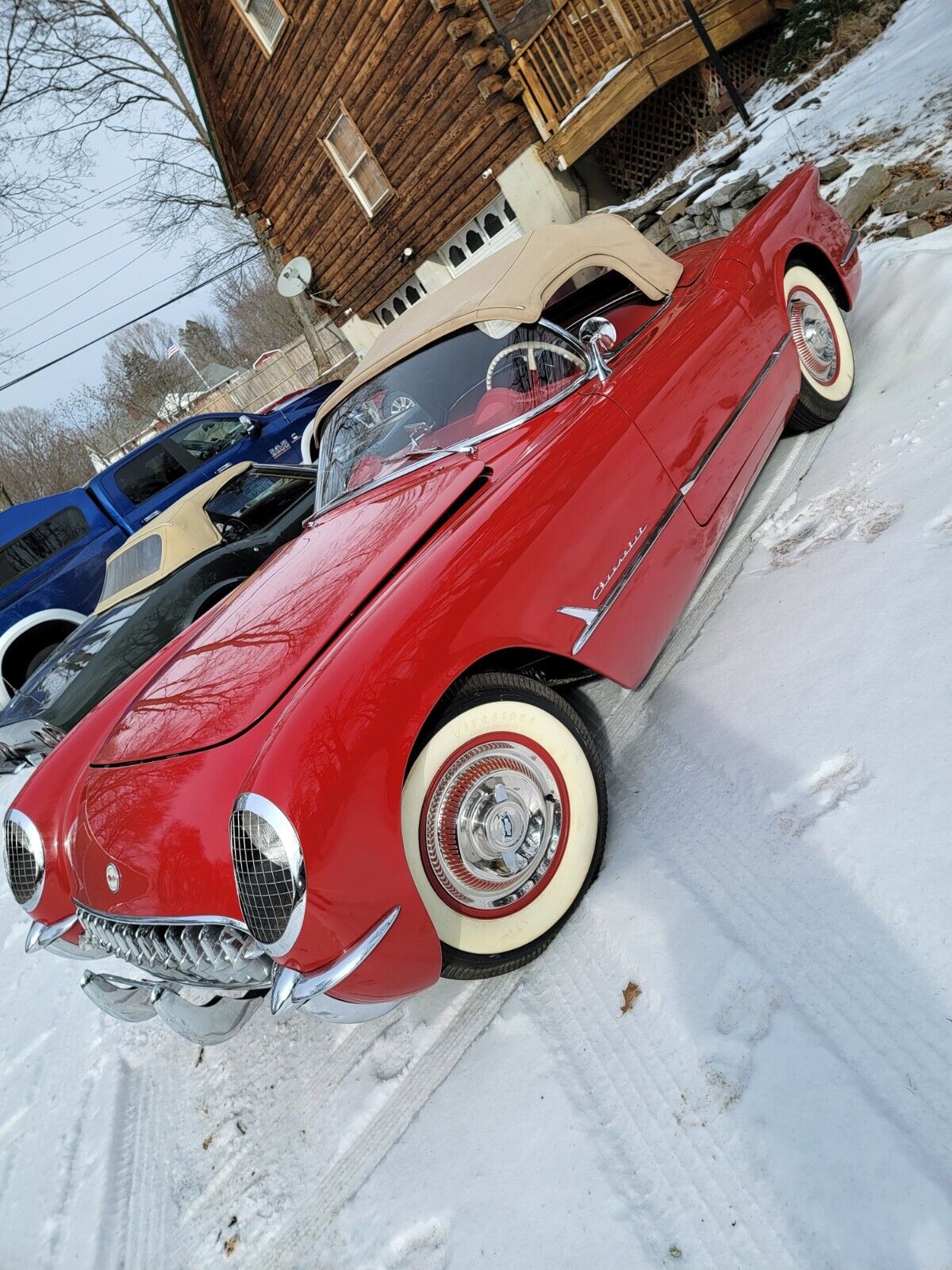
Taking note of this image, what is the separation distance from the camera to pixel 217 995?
7.87ft

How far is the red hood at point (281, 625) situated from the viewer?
224 centimetres

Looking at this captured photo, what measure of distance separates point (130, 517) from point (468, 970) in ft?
23.6

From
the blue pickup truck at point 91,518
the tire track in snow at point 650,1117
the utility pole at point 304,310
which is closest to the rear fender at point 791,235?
the tire track in snow at point 650,1117

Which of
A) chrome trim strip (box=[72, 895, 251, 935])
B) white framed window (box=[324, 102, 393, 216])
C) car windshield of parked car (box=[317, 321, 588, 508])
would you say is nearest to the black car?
car windshield of parked car (box=[317, 321, 588, 508])

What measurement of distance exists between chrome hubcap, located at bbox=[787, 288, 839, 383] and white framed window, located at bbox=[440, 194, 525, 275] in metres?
8.64

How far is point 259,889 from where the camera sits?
1.78 m

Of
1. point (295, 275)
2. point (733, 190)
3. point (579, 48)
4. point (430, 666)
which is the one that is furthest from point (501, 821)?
point (295, 275)

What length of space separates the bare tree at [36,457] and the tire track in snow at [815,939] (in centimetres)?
3212

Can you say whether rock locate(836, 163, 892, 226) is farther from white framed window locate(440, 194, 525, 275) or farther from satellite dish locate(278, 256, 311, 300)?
satellite dish locate(278, 256, 311, 300)

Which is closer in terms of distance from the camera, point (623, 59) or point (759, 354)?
point (759, 354)

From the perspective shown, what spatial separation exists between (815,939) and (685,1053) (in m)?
0.41

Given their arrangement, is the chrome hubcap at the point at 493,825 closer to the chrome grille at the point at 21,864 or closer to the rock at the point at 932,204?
the chrome grille at the point at 21,864

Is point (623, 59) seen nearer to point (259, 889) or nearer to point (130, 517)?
point (130, 517)

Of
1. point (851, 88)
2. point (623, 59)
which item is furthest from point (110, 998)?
point (623, 59)
